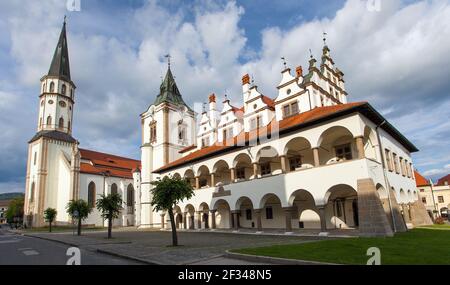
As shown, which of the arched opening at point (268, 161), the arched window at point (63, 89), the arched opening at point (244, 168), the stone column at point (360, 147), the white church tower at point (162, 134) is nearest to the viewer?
the stone column at point (360, 147)

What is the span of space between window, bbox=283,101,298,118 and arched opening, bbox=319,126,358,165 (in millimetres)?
4218

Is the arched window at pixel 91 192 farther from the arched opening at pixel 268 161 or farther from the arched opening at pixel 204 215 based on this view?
the arched opening at pixel 268 161

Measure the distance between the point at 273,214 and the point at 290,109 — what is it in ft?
31.5

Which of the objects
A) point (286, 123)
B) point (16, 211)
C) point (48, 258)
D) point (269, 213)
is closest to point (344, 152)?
point (286, 123)

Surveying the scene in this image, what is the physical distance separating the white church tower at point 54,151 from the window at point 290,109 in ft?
135

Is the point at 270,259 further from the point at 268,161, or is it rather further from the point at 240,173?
the point at 240,173

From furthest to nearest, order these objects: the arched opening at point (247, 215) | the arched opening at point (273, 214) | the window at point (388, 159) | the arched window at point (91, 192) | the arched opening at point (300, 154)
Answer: the arched window at point (91, 192)
the arched opening at point (247, 215)
the arched opening at point (273, 214)
the arched opening at point (300, 154)
the window at point (388, 159)

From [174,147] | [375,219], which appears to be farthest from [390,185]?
[174,147]

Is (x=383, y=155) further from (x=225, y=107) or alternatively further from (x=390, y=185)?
(x=225, y=107)

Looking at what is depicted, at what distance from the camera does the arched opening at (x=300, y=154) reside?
25.0 metres

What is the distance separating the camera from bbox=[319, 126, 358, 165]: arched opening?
22.9m

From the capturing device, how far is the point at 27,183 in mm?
55125

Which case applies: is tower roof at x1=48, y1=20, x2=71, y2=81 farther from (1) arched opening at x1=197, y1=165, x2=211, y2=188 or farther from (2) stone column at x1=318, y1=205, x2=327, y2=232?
(2) stone column at x1=318, y1=205, x2=327, y2=232

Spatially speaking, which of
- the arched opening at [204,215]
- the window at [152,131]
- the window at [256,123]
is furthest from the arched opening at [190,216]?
the window at [152,131]
